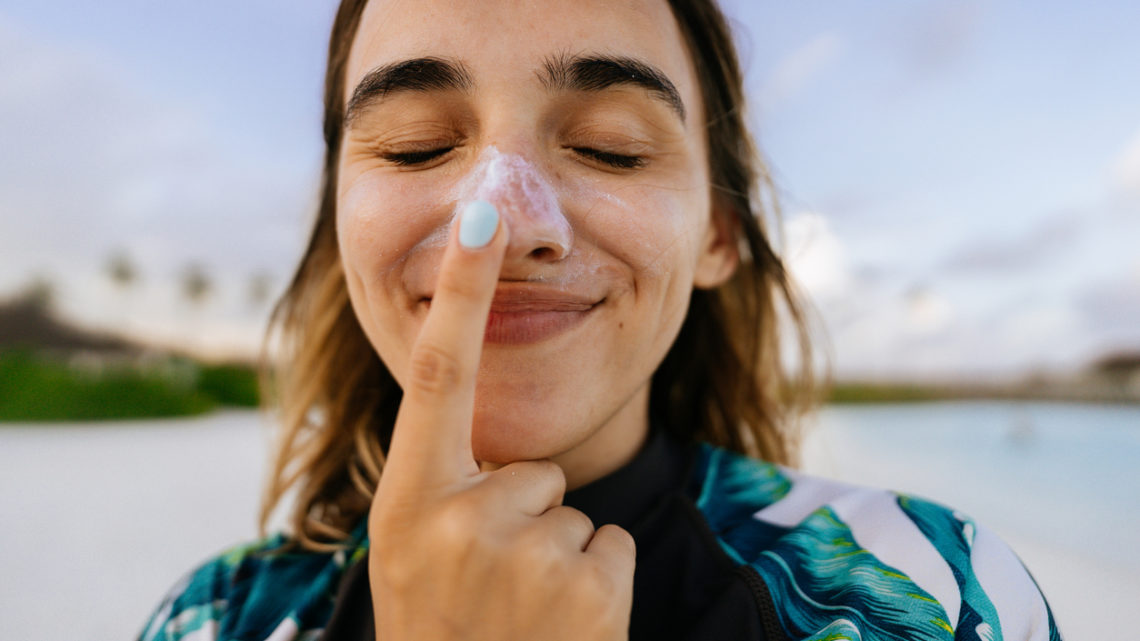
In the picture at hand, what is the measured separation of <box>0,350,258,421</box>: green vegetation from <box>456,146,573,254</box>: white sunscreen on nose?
25.5 feet

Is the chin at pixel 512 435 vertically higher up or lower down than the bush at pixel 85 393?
higher up

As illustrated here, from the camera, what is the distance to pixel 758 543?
1.18m

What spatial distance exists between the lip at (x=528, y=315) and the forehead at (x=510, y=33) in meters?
0.31

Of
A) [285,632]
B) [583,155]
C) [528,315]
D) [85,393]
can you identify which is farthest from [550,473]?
[85,393]

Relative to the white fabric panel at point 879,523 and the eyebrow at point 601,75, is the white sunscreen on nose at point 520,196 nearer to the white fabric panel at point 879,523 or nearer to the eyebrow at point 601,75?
the eyebrow at point 601,75

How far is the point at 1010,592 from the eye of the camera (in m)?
1.03

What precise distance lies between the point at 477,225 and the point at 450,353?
0.48 ft

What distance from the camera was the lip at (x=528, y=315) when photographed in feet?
3.14

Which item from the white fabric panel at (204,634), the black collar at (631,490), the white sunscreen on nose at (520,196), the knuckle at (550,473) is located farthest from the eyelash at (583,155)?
the white fabric panel at (204,634)

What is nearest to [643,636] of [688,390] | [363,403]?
[688,390]

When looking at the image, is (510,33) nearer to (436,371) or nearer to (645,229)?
(645,229)

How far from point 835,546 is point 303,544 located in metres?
1.08

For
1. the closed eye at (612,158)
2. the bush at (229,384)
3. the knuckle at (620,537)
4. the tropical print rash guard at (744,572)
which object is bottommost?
the bush at (229,384)

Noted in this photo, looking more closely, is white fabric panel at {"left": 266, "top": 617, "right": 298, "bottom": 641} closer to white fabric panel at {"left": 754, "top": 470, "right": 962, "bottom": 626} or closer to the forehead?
white fabric panel at {"left": 754, "top": 470, "right": 962, "bottom": 626}
